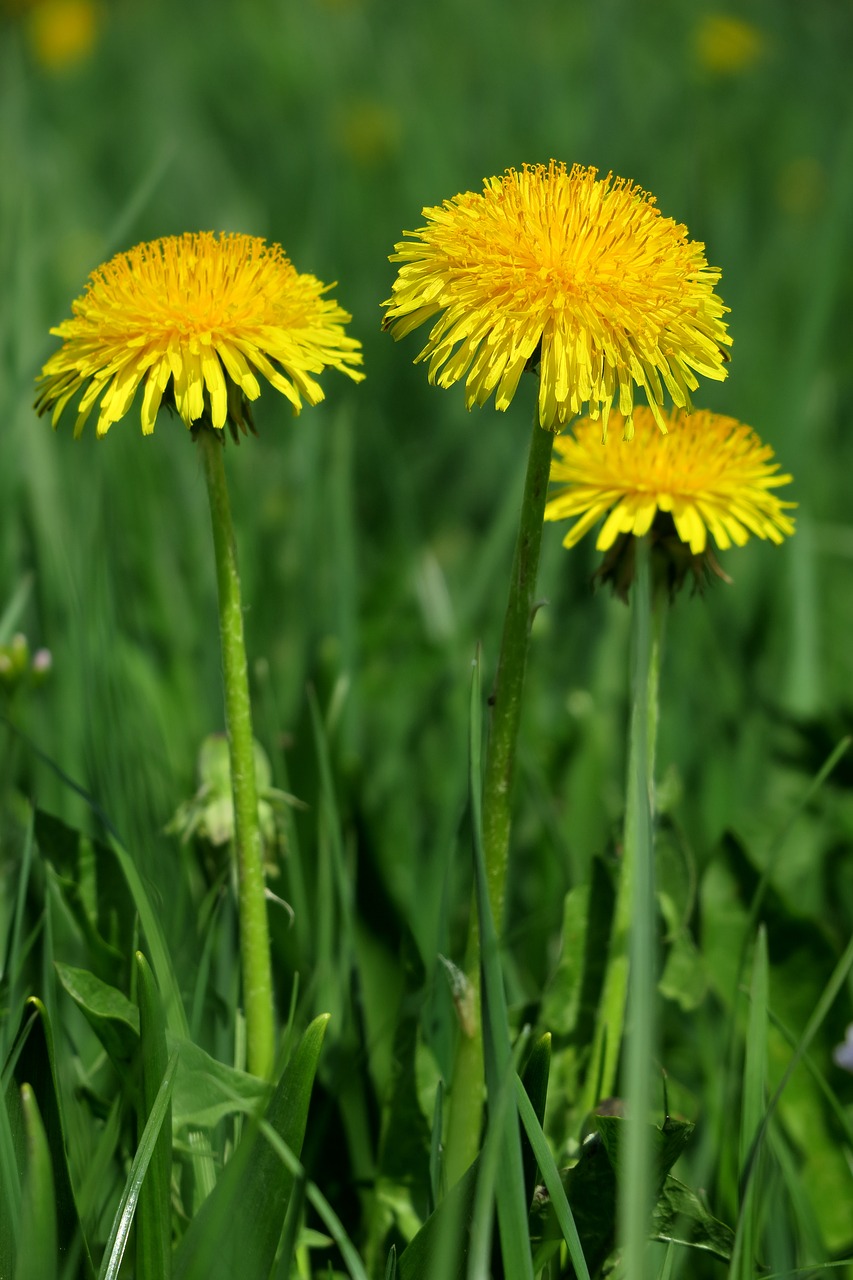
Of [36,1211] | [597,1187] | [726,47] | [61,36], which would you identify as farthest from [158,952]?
[61,36]

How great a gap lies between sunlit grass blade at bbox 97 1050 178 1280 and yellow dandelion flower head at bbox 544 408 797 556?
1.27ft

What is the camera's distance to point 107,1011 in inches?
30.5

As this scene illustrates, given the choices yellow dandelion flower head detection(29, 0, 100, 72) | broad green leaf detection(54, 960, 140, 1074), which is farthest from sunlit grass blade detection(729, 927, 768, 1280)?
yellow dandelion flower head detection(29, 0, 100, 72)

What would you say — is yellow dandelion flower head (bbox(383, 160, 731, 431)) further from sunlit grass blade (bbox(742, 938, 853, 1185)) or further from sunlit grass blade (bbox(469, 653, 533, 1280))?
sunlit grass blade (bbox(742, 938, 853, 1185))

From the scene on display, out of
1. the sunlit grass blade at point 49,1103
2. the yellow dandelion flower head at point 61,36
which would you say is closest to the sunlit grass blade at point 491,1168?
the sunlit grass blade at point 49,1103

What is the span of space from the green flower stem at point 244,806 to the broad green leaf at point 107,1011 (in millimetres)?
73

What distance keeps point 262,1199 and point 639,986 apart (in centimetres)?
26

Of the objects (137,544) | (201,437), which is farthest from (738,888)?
(137,544)

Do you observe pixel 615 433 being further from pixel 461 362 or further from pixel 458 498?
pixel 458 498

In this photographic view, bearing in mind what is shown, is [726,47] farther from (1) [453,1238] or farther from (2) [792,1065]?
(1) [453,1238]

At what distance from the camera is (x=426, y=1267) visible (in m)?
0.69

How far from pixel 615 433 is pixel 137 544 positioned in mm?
1017

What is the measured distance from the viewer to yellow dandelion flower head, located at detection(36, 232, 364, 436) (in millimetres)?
709

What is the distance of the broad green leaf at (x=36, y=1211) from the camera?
585 mm
